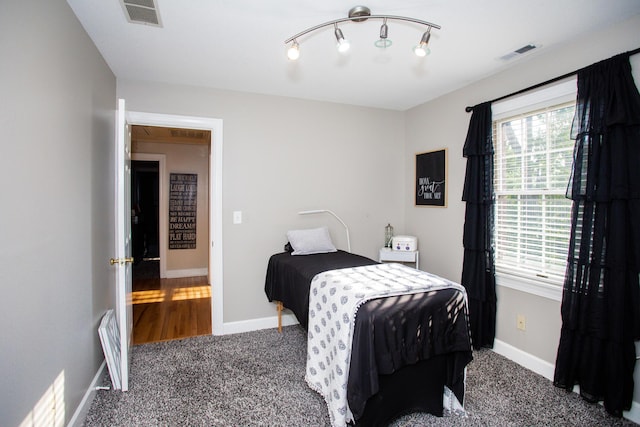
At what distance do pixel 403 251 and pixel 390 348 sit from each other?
6.50 ft

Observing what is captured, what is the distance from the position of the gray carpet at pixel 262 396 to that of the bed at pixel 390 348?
184mm

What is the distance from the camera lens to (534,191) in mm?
2609

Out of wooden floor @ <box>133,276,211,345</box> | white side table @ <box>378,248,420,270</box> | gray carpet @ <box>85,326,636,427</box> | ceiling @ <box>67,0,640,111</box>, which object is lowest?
gray carpet @ <box>85,326,636,427</box>

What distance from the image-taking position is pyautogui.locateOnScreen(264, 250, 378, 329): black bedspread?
8.16 feet

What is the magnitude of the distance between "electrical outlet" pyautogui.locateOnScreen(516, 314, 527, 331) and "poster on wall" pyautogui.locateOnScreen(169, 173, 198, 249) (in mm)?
4979

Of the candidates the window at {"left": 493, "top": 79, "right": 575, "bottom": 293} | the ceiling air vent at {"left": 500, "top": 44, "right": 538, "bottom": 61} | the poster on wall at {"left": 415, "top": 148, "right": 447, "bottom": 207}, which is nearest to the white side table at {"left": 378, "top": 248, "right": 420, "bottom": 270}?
the poster on wall at {"left": 415, "top": 148, "right": 447, "bottom": 207}

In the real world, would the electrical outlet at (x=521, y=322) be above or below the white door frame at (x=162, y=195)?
below

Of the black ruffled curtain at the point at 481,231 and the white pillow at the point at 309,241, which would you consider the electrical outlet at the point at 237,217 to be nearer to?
the white pillow at the point at 309,241

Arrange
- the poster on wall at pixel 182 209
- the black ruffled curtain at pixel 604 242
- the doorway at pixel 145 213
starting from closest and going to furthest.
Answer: the black ruffled curtain at pixel 604 242 → the poster on wall at pixel 182 209 → the doorway at pixel 145 213

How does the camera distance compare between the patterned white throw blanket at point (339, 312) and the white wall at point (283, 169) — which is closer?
the patterned white throw blanket at point (339, 312)

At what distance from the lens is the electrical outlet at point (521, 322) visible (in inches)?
106

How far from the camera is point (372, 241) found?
13.1 ft

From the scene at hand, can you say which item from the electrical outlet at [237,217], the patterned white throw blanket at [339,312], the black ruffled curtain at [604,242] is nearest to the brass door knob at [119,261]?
the electrical outlet at [237,217]

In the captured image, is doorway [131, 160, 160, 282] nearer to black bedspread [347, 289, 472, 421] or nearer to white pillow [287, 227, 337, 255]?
white pillow [287, 227, 337, 255]
